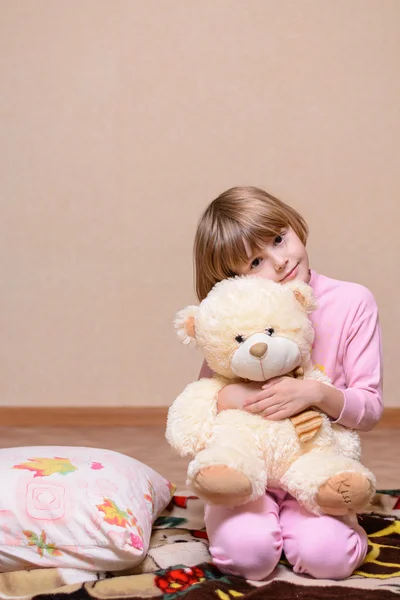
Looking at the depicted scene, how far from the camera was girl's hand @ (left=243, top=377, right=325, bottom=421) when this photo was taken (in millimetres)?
1091

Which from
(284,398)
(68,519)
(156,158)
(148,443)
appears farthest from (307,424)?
(156,158)

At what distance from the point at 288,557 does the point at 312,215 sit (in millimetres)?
1741

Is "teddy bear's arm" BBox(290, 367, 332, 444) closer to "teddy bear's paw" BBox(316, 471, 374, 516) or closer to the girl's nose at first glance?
"teddy bear's paw" BBox(316, 471, 374, 516)

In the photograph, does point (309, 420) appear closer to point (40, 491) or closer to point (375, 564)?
point (375, 564)

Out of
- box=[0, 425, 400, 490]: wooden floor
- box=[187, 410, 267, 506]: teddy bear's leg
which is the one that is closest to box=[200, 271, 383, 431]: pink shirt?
box=[187, 410, 267, 506]: teddy bear's leg

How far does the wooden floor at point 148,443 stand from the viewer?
75.4 inches

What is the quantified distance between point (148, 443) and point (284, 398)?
1.29 meters

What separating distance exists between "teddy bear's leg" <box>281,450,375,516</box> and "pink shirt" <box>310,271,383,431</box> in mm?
165

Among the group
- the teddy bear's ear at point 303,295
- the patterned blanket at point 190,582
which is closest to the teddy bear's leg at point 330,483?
the patterned blanket at point 190,582

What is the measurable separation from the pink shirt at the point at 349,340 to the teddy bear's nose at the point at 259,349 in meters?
0.21

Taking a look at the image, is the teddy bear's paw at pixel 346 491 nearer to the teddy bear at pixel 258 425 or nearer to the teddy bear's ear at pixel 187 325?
the teddy bear at pixel 258 425

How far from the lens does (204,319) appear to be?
3.71 feet

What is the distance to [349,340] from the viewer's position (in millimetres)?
1257

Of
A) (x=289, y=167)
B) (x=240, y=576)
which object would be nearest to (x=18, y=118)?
(x=289, y=167)
